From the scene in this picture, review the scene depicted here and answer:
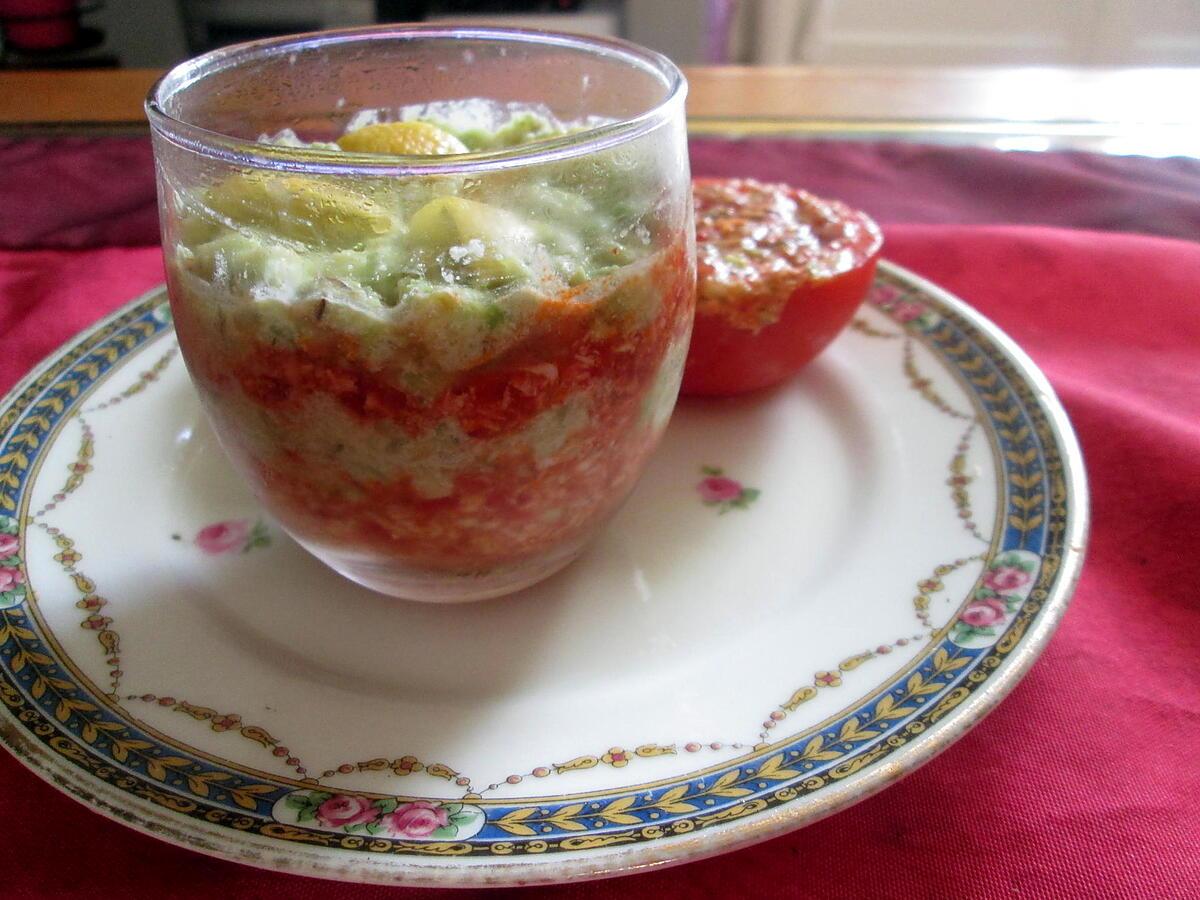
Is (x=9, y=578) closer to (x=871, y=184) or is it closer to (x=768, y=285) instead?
(x=768, y=285)

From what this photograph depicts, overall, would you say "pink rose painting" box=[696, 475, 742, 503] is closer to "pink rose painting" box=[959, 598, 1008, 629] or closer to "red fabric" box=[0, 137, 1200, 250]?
"pink rose painting" box=[959, 598, 1008, 629]

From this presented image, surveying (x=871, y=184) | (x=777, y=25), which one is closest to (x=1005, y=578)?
(x=871, y=184)

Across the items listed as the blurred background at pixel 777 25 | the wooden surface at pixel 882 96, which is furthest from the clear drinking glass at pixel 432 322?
the blurred background at pixel 777 25

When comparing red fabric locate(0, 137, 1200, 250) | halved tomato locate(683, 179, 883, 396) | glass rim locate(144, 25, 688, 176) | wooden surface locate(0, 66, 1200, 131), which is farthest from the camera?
wooden surface locate(0, 66, 1200, 131)

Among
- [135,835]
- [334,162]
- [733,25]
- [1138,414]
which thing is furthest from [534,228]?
[733,25]

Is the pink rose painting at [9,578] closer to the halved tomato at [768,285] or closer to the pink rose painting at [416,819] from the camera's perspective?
the pink rose painting at [416,819]

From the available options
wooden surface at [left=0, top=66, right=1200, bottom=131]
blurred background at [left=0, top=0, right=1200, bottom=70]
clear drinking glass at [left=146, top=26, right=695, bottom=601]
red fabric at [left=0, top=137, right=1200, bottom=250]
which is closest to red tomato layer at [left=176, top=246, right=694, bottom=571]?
clear drinking glass at [left=146, top=26, right=695, bottom=601]
